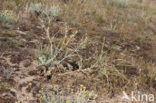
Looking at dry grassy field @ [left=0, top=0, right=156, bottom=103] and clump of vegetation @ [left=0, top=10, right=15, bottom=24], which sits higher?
clump of vegetation @ [left=0, top=10, right=15, bottom=24]

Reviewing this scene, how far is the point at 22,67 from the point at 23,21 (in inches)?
68.1

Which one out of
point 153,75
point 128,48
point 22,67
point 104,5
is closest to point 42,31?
point 22,67

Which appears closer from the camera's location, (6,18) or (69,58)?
(69,58)

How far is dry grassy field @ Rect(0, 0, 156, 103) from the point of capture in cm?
264

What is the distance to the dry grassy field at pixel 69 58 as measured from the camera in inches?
Answer: 104

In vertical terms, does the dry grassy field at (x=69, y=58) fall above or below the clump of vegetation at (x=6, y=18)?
below

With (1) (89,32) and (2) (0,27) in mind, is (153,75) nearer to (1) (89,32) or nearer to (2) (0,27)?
(1) (89,32)

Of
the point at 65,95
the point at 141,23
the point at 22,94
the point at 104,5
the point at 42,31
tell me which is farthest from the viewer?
the point at 104,5

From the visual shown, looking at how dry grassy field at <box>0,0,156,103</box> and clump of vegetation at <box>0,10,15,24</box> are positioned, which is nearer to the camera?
dry grassy field at <box>0,0,156,103</box>

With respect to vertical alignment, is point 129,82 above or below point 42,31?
below

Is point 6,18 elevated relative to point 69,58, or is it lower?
elevated

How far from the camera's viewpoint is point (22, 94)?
2.48 metres

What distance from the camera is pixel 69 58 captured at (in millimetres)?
3469

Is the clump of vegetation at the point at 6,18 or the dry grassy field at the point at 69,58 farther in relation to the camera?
the clump of vegetation at the point at 6,18
